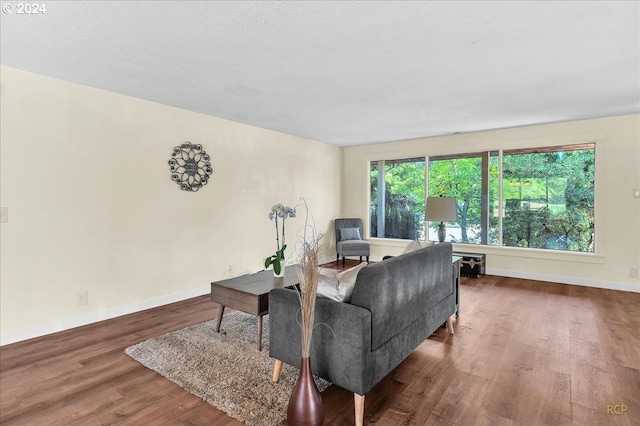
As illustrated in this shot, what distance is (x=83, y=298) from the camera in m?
3.32

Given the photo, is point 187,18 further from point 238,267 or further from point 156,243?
point 238,267

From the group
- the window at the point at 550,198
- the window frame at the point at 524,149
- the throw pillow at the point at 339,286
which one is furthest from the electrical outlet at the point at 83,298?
the window at the point at 550,198

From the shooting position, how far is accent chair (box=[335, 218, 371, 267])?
615 cm

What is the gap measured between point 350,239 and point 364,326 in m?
4.75

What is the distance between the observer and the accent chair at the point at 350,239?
6.15 metres

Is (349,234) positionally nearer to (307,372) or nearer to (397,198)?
(397,198)

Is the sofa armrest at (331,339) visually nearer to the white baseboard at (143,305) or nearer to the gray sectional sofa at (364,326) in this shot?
the gray sectional sofa at (364,326)

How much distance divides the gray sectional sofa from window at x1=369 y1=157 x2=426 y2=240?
4098mm

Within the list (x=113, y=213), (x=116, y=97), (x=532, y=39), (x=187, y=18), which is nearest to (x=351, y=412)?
(x=187, y=18)

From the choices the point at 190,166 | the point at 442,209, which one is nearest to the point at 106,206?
the point at 190,166

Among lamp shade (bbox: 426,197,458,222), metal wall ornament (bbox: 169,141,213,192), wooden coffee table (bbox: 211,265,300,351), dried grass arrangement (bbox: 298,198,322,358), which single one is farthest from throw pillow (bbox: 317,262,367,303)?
→ lamp shade (bbox: 426,197,458,222)

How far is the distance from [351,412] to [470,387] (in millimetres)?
860

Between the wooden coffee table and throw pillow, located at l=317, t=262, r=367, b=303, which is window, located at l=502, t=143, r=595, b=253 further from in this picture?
throw pillow, located at l=317, t=262, r=367, b=303

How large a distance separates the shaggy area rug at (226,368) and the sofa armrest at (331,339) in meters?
0.24
